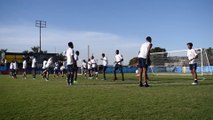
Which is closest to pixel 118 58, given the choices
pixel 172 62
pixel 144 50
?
pixel 144 50

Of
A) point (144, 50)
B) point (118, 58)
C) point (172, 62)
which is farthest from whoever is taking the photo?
point (172, 62)

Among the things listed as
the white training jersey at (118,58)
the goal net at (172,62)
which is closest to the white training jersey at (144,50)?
the white training jersey at (118,58)

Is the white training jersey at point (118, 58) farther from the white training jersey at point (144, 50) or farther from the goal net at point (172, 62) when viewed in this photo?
the goal net at point (172, 62)

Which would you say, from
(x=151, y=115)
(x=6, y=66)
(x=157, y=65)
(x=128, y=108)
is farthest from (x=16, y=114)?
(x=6, y=66)

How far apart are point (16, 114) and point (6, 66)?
5511cm

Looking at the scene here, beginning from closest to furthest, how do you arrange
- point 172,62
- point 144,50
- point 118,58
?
point 144,50 < point 118,58 < point 172,62

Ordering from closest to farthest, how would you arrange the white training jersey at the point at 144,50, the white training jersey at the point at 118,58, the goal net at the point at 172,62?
the white training jersey at the point at 144,50
the white training jersey at the point at 118,58
the goal net at the point at 172,62

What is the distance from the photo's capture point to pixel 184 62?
3391 cm

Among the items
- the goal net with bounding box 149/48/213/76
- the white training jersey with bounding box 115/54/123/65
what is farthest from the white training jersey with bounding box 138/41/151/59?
the goal net with bounding box 149/48/213/76

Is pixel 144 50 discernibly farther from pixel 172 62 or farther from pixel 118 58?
pixel 172 62

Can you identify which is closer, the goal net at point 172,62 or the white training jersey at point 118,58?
the white training jersey at point 118,58

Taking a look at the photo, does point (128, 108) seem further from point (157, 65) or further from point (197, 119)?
point (157, 65)

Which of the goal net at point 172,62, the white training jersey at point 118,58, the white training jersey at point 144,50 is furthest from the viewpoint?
the goal net at point 172,62

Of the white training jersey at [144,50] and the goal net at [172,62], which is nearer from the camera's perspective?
the white training jersey at [144,50]
